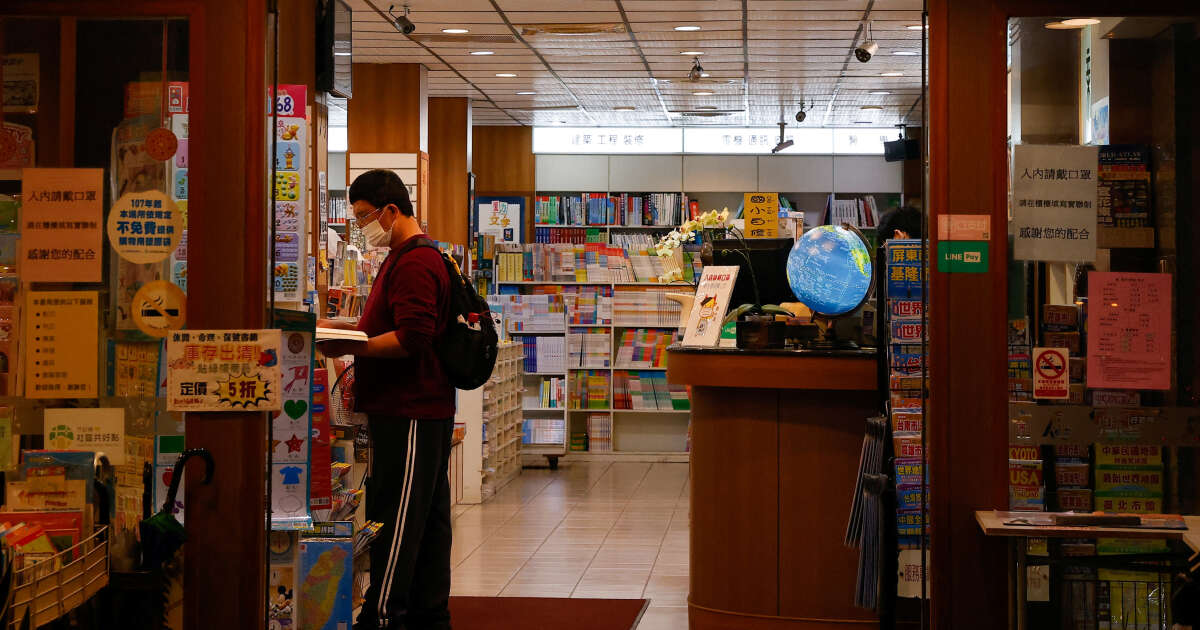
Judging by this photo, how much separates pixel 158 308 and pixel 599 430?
326 inches

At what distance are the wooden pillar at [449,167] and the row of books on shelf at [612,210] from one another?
2.15m

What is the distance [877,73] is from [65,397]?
7.96 metres

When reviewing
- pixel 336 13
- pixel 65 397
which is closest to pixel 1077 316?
pixel 65 397

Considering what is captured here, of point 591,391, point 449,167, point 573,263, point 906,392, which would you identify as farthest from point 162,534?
point 573,263

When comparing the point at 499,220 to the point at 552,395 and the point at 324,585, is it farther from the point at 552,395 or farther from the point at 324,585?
the point at 324,585

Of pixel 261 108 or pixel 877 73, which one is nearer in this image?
pixel 261 108

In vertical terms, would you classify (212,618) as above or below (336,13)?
below

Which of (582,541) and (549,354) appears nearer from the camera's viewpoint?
(582,541)

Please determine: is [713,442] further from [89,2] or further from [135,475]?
[89,2]

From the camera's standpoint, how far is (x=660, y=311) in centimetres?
1067

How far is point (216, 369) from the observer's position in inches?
100

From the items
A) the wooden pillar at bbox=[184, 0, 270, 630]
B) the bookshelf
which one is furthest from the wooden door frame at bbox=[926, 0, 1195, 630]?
the bookshelf

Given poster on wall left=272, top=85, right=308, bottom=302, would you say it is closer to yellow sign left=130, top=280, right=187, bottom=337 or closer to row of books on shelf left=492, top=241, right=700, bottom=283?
yellow sign left=130, top=280, right=187, bottom=337

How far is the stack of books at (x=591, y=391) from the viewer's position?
10727mm
